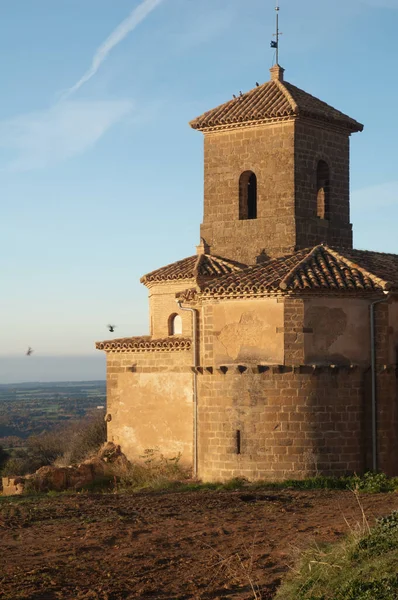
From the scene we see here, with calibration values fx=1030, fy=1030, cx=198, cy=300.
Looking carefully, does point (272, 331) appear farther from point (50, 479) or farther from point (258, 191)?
point (50, 479)

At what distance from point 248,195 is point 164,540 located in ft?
42.4

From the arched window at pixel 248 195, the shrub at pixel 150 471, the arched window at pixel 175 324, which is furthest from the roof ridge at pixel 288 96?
the shrub at pixel 150 471

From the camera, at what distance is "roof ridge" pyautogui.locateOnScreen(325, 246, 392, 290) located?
20969mm

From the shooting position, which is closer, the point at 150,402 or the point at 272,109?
the point at 272,109

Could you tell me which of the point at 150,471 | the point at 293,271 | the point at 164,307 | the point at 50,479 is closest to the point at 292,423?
the point at 293,271

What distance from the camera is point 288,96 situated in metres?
25.5

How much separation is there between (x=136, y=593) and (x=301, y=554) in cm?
225

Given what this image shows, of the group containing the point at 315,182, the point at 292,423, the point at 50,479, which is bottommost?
the point at 50,479

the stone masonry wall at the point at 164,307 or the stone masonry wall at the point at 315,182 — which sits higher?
the stone masonry wall at the point at 315,182

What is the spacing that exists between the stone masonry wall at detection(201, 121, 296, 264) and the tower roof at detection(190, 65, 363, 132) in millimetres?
280

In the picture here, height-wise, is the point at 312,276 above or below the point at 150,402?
above

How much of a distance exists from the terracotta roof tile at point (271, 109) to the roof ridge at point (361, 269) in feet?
13.7

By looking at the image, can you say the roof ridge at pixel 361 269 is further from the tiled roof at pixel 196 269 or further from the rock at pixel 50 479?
the rock at pixel 50 479

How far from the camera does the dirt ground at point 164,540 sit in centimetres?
1267
